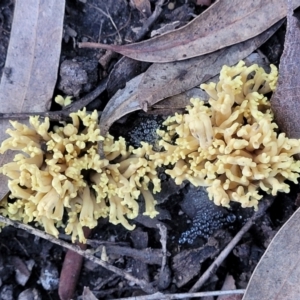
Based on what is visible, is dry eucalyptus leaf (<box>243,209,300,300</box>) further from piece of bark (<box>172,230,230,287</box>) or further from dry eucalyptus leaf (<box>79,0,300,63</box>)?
dry eucalyptus leaf (<box>79,0,300,63</box>)

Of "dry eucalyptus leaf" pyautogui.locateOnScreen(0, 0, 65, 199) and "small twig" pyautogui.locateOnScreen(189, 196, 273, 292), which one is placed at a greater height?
"dry eucalyptus leaf" pyautogui.locateOnScreen(0, 0, 65, 199)

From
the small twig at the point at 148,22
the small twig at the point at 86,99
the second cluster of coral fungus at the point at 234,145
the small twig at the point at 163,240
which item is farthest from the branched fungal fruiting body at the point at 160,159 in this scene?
the small twig at the point at 148,22

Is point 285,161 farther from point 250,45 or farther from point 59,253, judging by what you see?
point 59,253

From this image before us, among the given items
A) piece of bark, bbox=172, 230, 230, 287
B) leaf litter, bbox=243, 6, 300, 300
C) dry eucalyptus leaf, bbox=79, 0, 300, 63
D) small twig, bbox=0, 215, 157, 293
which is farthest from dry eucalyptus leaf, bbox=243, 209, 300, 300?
dry eucalyptus leaf, bbox=79, 0, 300, 63

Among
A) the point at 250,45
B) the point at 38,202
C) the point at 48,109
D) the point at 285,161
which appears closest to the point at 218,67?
the point at 250,45

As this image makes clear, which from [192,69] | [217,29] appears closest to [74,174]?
[192,69]

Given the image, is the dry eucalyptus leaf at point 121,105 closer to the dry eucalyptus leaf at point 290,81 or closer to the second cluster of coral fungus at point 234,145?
the second cluster of coral fungus at point 234,145

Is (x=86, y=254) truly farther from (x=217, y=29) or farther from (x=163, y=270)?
(x=217, y=29)

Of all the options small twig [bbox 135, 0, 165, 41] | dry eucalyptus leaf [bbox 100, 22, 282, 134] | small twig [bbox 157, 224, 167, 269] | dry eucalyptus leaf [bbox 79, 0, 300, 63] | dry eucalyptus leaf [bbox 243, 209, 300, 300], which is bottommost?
dry eucalyptus leaf [bbox 243, 209, 300, 300]
